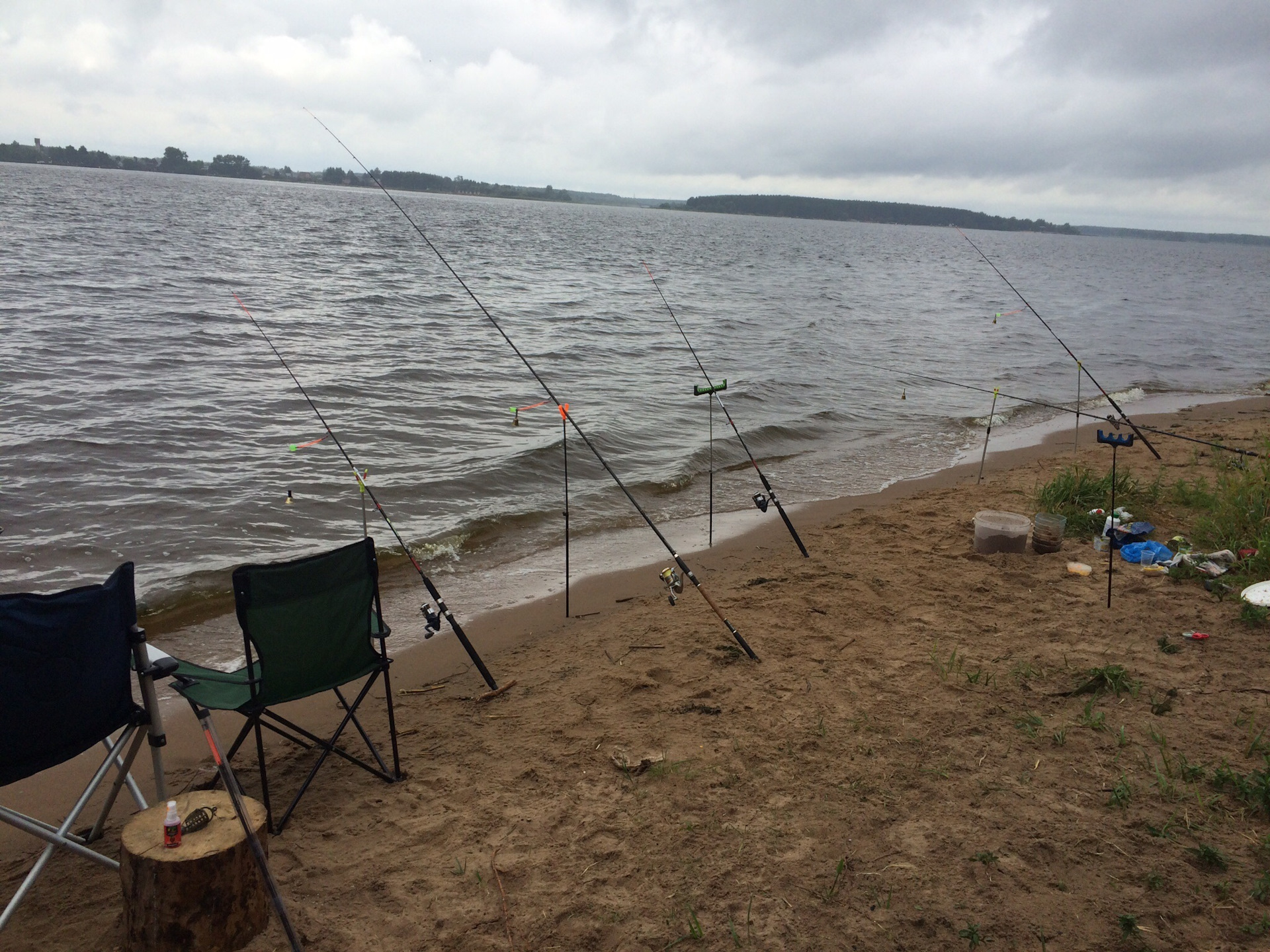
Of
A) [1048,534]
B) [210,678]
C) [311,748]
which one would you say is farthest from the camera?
[1048,534]

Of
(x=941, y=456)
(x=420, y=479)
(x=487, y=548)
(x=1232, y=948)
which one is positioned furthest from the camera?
(x=941, y=456)

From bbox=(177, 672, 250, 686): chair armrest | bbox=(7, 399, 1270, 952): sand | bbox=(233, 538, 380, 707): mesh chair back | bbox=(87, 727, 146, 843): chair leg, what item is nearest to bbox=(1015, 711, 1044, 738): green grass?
bbox=(7, 399, 1270, 952): sand

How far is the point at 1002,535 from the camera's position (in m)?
6.45

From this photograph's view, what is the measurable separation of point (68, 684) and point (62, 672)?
0.05 m

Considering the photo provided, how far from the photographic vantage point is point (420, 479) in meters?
9.46

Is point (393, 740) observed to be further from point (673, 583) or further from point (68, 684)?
point (673, 583)

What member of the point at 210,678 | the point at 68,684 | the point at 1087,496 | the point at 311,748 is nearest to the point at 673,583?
the point at 311,748

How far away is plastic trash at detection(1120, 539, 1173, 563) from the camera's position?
19.4 ft

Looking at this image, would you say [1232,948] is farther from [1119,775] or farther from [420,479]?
[420,479]

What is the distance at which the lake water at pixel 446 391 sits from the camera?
26.3 ft

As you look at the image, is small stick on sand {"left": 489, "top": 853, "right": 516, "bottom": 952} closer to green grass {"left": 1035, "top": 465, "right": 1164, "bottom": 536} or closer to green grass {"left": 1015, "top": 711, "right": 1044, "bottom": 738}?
green grass {"left": 1015, "top": 711, "right": 1044, "bottom": 738}

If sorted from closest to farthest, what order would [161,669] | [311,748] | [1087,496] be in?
[161,669], [311,748], [1087,496]

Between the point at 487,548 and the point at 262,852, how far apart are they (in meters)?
5.21

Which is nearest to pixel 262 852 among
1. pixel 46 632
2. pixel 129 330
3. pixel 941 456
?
pixel 46 632
